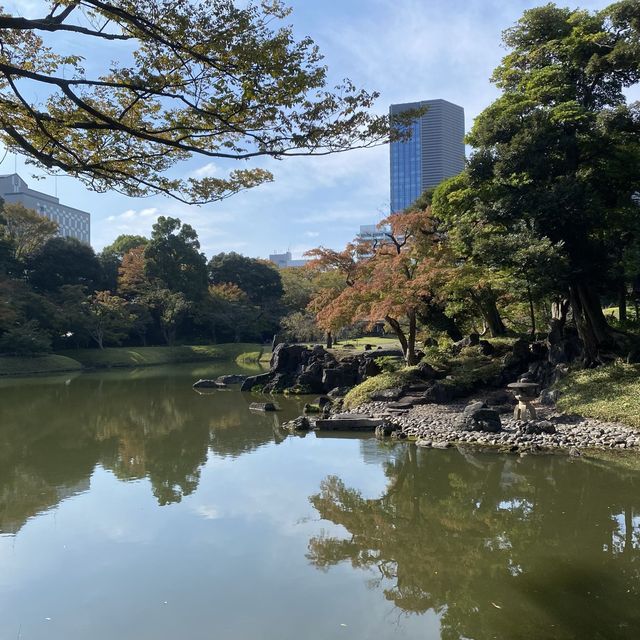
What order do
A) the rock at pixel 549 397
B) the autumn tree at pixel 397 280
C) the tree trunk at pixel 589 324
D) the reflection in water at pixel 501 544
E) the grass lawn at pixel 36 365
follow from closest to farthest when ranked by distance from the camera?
the reflection in water at pixel 501 544, the rock at pixel 549 397, the tree trunk at pixel 589 324, the autumn tree at pixel 397 280, the grass lawn at pixel 36 365

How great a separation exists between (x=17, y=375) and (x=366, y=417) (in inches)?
915

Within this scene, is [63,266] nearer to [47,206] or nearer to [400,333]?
[400,333]

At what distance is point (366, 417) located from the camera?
12703 mm

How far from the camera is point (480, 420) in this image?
1065 centimetres

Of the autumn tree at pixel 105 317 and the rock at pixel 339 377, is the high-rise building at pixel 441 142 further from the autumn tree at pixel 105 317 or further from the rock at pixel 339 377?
the autumn tree at pixel 105 317

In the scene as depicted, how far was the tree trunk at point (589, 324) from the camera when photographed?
12578 mm

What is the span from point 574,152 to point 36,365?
28471 mm

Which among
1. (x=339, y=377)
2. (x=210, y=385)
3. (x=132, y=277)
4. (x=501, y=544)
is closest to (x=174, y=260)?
(x=132, y=277)

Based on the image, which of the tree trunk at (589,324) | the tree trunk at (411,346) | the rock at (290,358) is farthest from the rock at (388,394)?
the rock at (290,358)

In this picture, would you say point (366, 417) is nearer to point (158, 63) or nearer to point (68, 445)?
point (68, 445)

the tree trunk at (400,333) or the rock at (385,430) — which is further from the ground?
the tree trunk at (400,333)

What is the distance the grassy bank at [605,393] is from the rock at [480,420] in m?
1.61

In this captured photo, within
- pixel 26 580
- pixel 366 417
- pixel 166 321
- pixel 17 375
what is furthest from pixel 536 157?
pixel 166 321

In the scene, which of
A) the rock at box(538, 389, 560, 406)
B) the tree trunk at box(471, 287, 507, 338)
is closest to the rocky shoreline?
the rock at box(538, 389, 560, 406)
